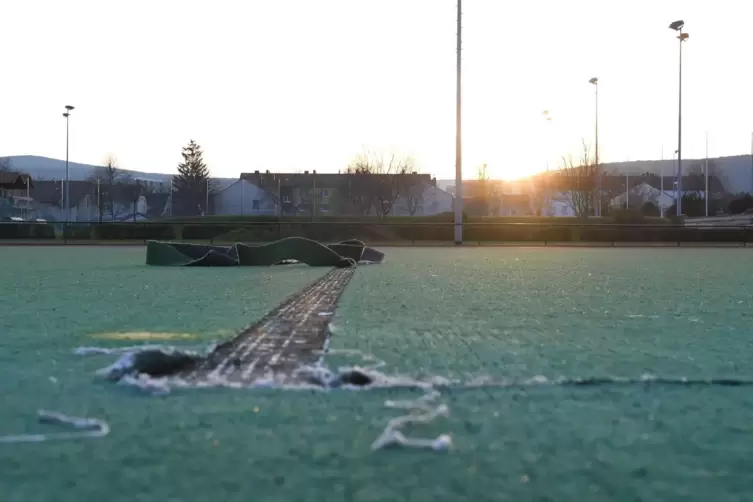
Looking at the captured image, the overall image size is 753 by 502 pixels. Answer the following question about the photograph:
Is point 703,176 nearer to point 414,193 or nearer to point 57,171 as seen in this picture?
point 414,193

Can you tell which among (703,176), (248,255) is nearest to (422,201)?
(703,176)

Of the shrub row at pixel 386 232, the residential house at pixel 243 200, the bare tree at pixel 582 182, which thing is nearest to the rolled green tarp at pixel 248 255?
the shrub row at pixel 386 232

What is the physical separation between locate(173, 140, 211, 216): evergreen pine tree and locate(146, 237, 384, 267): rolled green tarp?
4788 centimetres

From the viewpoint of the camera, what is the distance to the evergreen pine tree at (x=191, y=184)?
2264 inches

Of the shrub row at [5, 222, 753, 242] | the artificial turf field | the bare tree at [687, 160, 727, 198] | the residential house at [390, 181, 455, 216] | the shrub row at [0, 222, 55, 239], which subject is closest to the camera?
the artificial turf field

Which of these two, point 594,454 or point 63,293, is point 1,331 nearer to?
point 63,293

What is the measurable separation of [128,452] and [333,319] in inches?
83.8

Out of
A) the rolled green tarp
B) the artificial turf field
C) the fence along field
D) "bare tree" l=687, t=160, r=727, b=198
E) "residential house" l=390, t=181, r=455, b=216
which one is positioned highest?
"bare tree" l=687, t=160, r=727, b=198

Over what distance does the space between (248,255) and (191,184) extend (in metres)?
55.3

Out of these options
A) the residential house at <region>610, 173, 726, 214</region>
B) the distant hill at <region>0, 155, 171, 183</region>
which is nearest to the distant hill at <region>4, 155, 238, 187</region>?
the distant hill at <region>0, 155, 171, 183</region>

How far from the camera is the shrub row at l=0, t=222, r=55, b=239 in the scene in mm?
25656

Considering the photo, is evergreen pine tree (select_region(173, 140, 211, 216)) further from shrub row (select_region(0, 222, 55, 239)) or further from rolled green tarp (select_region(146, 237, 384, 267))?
rolled green tarp (select_region(146, 237, 384, 267))

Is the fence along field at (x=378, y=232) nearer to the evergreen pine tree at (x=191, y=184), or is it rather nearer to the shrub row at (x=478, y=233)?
the shrub row at (x=478, y=233)

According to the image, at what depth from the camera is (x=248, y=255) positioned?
923 centimetres
